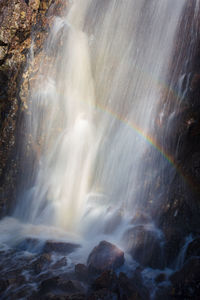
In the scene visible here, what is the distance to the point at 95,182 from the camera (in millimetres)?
12969

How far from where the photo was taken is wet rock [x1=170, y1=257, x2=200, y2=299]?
532cm

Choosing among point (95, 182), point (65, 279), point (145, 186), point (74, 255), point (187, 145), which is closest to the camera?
point (65, 279)

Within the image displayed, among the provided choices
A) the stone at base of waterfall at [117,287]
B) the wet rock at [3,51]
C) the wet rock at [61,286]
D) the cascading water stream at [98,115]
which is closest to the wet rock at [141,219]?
the cascading water stream at [98,115]

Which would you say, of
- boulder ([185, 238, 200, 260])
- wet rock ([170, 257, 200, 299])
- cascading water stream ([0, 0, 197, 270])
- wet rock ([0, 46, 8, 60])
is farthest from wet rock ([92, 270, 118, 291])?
wet rock ([0, 46, 8, 60])

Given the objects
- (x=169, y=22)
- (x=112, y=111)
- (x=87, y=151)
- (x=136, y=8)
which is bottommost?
(x=87, y=151)

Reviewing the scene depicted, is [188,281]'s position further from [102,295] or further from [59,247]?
[59,247]

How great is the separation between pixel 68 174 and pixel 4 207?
3667 mm

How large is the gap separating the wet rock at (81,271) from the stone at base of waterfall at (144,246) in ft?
5.59

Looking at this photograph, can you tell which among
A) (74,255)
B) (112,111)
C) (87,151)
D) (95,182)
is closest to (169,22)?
(112,111)

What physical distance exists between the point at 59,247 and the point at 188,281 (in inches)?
173

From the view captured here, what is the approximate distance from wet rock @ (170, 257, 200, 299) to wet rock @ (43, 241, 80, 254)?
11.8 feet

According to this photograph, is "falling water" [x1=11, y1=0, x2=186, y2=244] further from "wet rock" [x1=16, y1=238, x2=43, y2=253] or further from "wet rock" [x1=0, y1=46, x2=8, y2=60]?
"wet rock" [x1=0, y1=46, x2=8, y2=60]

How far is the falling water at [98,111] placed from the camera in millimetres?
11352

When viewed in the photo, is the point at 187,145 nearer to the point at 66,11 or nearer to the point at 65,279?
the point at 65,279
